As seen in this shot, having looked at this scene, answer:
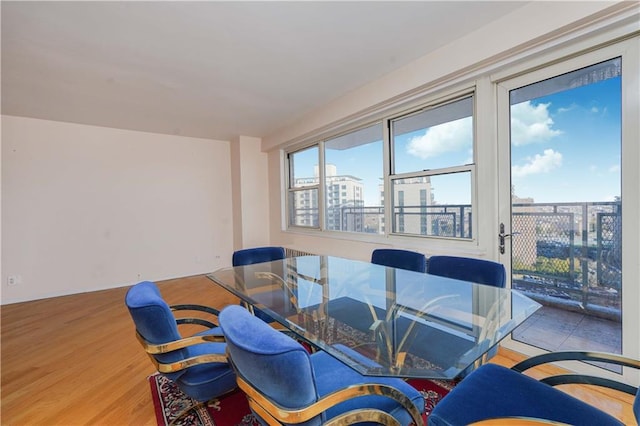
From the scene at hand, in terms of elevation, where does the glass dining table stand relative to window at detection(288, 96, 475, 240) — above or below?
below

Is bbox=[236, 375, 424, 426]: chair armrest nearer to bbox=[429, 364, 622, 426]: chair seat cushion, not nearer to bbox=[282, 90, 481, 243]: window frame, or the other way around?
bbox=[429, 364, 622, 426]: chair seat cushion

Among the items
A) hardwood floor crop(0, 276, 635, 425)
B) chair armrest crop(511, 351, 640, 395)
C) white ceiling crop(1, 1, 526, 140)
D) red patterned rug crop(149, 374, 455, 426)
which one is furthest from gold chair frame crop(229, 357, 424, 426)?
white ceiling crop(1, 1, 526, 140)

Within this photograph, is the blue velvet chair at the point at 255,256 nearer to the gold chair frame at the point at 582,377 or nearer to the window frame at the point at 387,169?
the window frame at the point at 387,169

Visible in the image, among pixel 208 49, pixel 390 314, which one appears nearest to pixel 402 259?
pixel 390 314

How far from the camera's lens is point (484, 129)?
250 centimetres

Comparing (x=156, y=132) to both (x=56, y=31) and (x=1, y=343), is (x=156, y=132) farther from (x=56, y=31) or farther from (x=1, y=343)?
(x=1, y=343)

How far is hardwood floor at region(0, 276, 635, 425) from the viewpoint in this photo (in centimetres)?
179

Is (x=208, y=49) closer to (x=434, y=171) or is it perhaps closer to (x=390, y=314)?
(x=434, y=171)

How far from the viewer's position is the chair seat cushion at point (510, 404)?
1035mm

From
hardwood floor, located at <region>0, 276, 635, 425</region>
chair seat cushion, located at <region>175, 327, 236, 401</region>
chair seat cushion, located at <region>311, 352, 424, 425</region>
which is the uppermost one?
chair seat cushion, located at <region>311, 352, 424, 425</region>

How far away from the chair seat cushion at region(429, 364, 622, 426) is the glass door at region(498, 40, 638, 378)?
4.14 ft

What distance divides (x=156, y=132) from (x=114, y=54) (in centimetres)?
273

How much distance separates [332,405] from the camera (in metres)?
0.96

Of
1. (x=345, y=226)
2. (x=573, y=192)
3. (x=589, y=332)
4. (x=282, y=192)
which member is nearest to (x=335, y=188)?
(x=345, y=226)
